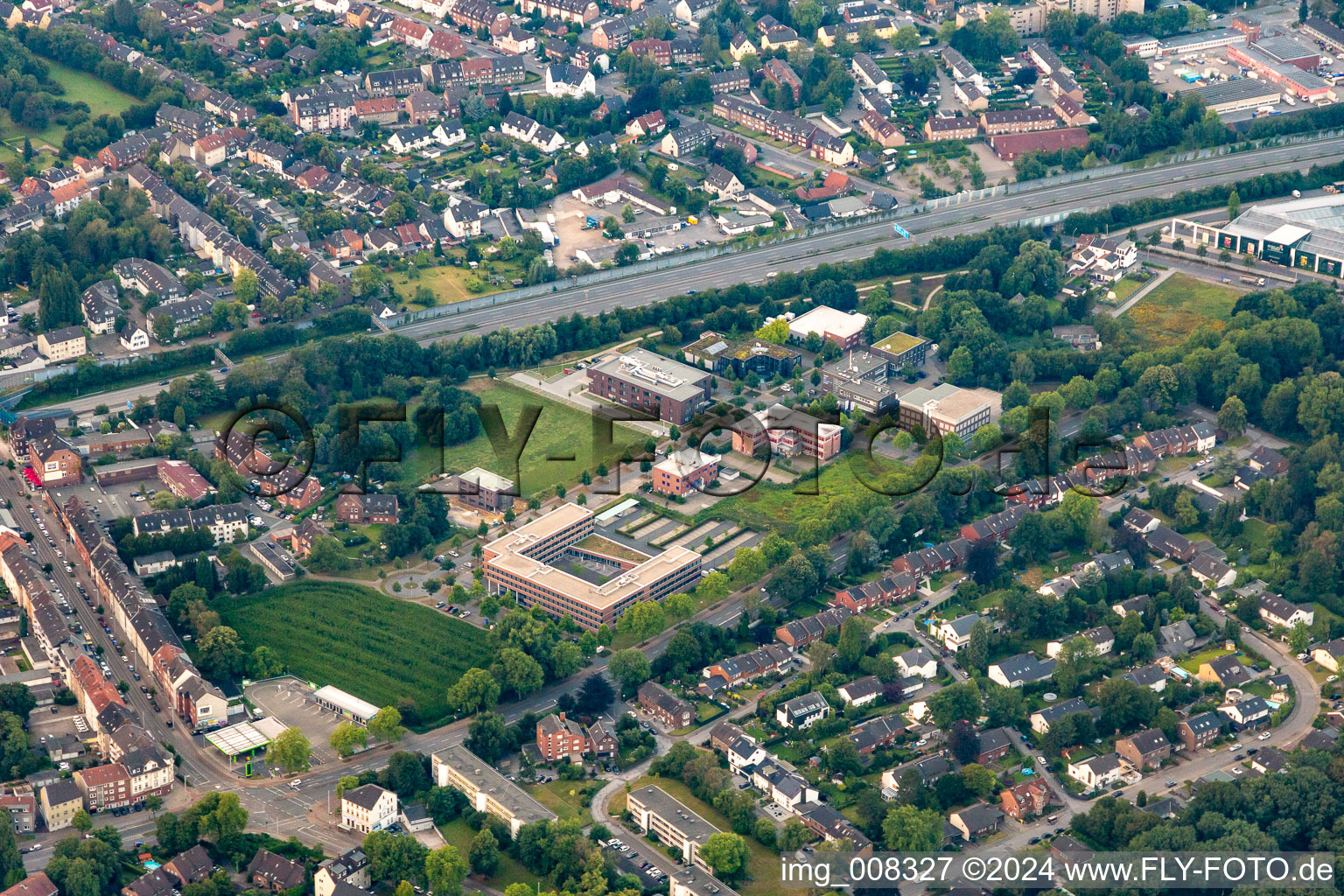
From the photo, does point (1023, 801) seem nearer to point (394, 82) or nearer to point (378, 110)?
point (378, 110)

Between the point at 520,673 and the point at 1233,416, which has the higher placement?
the point at 1233,416

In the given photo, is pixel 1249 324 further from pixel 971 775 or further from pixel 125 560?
pixel 125 560

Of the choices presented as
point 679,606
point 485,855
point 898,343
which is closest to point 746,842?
point 485,855

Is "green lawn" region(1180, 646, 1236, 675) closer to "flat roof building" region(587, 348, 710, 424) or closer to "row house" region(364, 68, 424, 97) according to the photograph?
"flat roof building" region(587, 348, 710, 424)

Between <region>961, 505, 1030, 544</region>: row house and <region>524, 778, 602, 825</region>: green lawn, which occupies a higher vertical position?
<region>961, 505, 1030, 544</region>: row house

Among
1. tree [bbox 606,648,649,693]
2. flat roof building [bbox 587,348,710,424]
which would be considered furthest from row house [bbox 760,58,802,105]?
tree [bbox 606,648,649,693]
